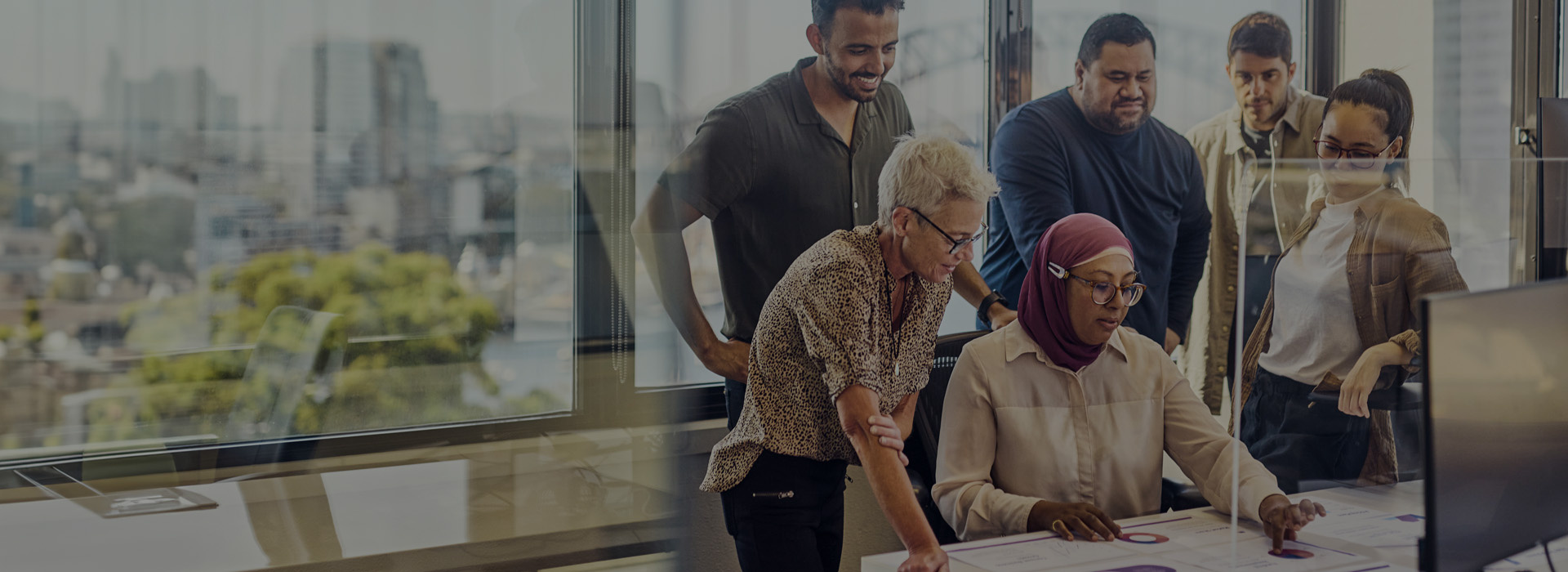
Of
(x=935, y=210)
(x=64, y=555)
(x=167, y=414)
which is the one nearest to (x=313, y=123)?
(x=167, y=414)

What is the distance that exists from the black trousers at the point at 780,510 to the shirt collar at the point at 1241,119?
205cm

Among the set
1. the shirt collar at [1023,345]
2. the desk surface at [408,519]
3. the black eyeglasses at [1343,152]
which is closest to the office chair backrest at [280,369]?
the desk surface at [408,519]

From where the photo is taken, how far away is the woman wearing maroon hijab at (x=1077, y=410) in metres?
1.99

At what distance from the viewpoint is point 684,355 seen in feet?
9.09

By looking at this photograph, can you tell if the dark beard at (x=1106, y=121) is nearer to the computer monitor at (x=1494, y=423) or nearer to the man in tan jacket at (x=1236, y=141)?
the man in tan jacket at (x=1236, y=141)

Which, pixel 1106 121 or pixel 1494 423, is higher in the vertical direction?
pixel 1106 121

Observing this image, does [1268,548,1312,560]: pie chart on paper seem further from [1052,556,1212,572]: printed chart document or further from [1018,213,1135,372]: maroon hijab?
[1018,213,1135,372]: maroon hijab

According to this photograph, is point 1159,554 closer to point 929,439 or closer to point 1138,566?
point 1138,566

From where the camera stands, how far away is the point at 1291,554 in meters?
1.60

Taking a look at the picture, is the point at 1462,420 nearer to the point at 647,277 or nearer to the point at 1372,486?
the point at 1372,486

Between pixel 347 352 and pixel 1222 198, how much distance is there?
252 cm

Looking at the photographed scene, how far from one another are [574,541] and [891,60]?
145 centimetres

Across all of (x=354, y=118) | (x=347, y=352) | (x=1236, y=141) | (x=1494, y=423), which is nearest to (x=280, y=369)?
(x=347, y=352)

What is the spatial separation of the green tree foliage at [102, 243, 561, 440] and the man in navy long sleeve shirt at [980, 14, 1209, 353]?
132 centimetres
